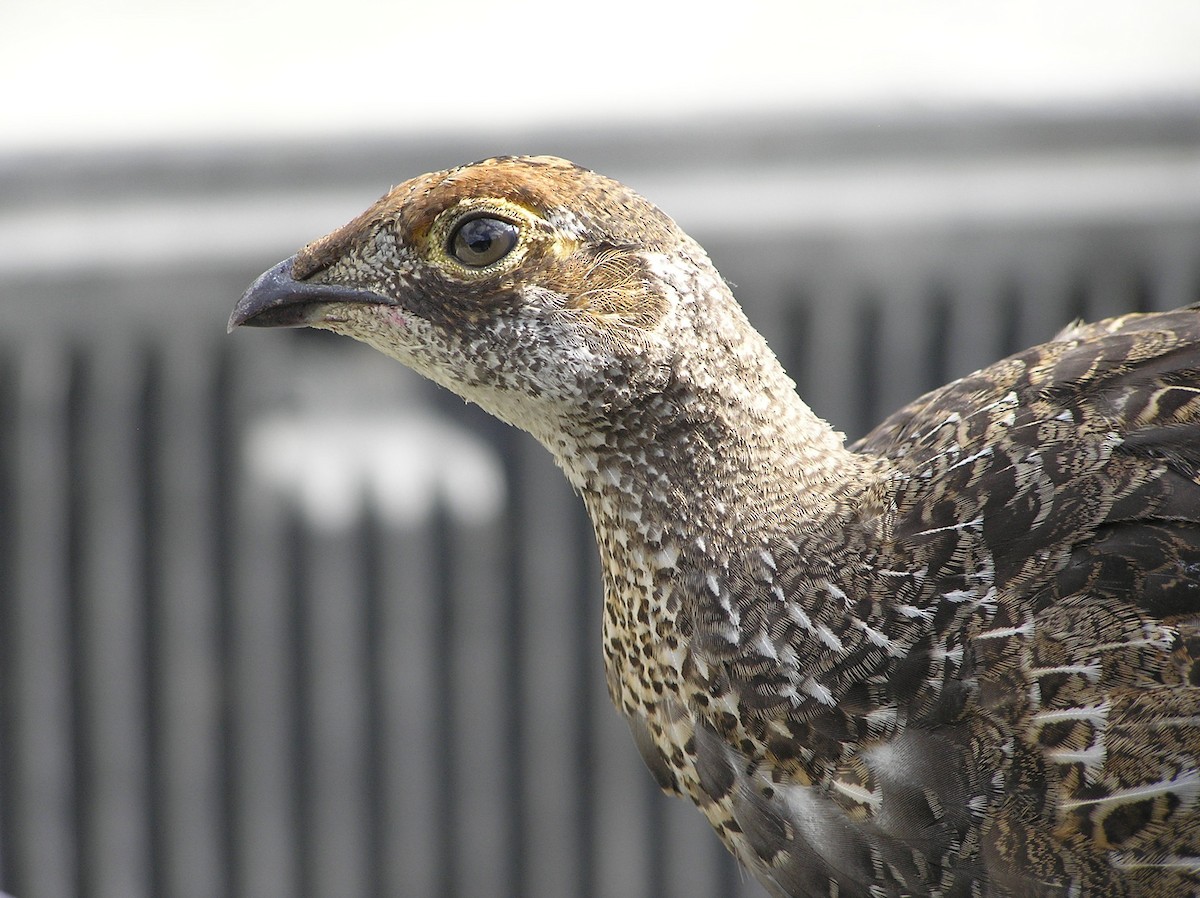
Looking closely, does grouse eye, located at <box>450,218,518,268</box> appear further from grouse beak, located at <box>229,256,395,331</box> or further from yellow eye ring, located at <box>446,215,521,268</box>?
grouse beak, located at <box>229,256,395,331</box>

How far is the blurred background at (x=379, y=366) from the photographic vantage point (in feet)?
11.1

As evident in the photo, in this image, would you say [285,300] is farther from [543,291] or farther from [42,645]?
[42,645]

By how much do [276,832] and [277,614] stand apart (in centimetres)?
61

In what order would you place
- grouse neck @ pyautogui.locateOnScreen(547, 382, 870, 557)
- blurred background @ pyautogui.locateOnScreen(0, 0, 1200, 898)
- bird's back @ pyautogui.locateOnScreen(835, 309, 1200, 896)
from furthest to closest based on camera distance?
blurred background @ pyautogui.locateOnScreen(0, 0, 1200, 898) → grouse neck @ pyautogui.locateOnScreen(547, 382, 870, 557) → bird's back @ pyautogui.locateOnScreen(835, 309, 1200, 896)

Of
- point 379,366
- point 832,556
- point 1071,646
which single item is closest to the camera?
point 1071,646

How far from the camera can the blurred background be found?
3393mm

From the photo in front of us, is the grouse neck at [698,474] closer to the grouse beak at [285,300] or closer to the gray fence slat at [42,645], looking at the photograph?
the grouse beak at [285,300]

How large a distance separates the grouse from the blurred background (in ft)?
5.19

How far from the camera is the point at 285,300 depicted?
1923 mm

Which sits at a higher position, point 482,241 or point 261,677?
point 482,241

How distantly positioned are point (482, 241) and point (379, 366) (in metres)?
1.78

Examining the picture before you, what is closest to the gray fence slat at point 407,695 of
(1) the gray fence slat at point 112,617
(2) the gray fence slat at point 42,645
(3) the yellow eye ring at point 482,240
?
(1) the gray fence slat at point 112,617

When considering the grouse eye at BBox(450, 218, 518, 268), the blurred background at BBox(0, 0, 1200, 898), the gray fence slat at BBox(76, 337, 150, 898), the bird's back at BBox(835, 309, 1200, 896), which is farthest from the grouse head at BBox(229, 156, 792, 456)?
the gray fence slat at BBox(76, 337, 150, 898)

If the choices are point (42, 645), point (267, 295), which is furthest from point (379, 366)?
point (267, 295)
